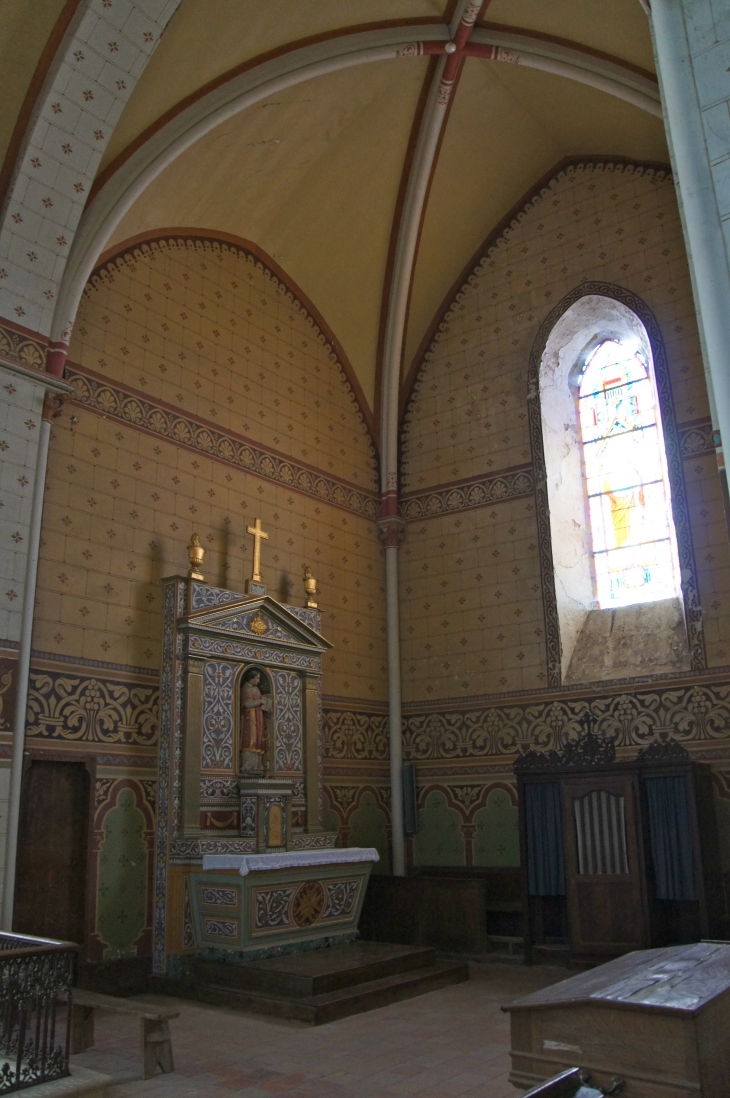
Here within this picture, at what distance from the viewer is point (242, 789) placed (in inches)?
342

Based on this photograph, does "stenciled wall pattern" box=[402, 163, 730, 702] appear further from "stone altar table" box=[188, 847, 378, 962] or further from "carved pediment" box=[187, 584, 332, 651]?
"stone altar table" box=[188, 847, 378, 962]

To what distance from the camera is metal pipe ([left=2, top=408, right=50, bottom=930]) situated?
667 centimetres

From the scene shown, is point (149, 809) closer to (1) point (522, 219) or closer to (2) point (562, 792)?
(2) point (562, 792)

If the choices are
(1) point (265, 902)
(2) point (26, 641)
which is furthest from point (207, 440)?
(1) point (265, 902)

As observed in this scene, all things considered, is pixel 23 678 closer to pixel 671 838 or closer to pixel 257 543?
pixel 257 543

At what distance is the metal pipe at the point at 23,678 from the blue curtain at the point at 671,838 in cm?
561

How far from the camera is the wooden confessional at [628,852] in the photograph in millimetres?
8203

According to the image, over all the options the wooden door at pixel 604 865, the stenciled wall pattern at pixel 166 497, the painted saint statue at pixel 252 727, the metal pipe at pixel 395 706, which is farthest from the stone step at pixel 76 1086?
the metal pipe at pixel 395 706

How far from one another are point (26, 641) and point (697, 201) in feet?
19.8

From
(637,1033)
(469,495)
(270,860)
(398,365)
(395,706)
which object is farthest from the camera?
(398,365)

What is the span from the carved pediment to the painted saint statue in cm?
49

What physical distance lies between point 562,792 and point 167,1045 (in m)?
4.74

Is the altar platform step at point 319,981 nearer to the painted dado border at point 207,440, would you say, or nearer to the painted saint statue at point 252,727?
the painted saint statue at point 252,727

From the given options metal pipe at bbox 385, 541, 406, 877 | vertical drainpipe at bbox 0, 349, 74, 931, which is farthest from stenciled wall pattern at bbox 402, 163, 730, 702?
vertical drainpipe at bbox 0, 349, 74, 931
